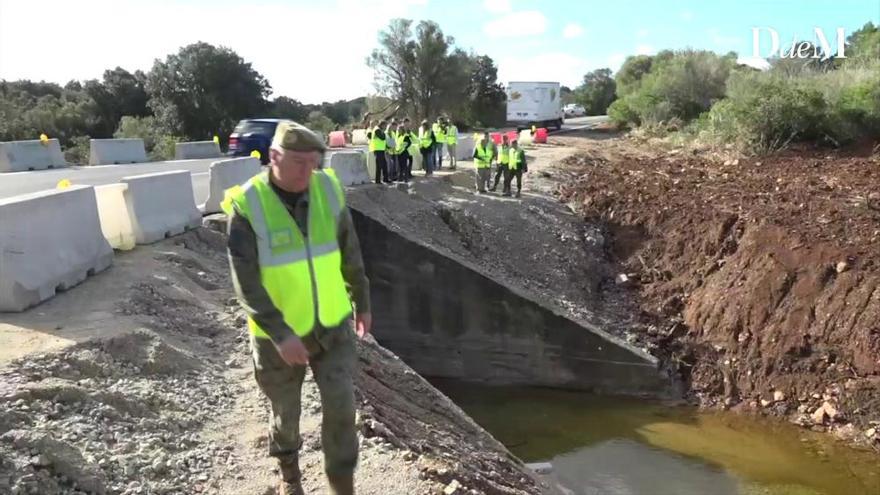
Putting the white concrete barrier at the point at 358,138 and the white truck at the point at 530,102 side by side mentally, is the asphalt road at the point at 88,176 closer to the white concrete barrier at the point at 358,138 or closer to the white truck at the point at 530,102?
the white concrete barrier at the point at 358,138

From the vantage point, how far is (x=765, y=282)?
14.0 meters

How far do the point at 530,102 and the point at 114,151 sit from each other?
2749cm

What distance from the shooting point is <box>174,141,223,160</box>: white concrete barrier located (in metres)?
23.9

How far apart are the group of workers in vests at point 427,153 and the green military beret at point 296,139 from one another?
13075 mm

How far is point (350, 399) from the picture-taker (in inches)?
141

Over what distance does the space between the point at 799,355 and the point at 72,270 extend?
11604 millimetres

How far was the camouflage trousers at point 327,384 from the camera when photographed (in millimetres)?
3527

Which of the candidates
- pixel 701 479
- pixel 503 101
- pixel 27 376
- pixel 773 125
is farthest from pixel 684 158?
pixel 503 101

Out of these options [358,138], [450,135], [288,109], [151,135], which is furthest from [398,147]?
[288,109]

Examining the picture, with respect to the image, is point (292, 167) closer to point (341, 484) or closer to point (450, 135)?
point (341, 484)

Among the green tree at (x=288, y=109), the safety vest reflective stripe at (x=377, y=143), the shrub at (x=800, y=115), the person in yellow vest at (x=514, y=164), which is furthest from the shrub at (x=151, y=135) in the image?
the shrub at (x=800, y=115)

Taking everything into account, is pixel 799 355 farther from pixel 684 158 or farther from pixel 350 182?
pixel 684 158

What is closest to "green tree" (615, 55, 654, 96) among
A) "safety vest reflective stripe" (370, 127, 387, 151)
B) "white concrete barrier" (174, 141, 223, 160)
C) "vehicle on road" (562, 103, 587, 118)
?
"vehicle on road" (562, 103, 587, 118)

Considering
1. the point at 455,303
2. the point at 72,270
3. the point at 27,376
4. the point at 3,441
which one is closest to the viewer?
the point at 3,441
